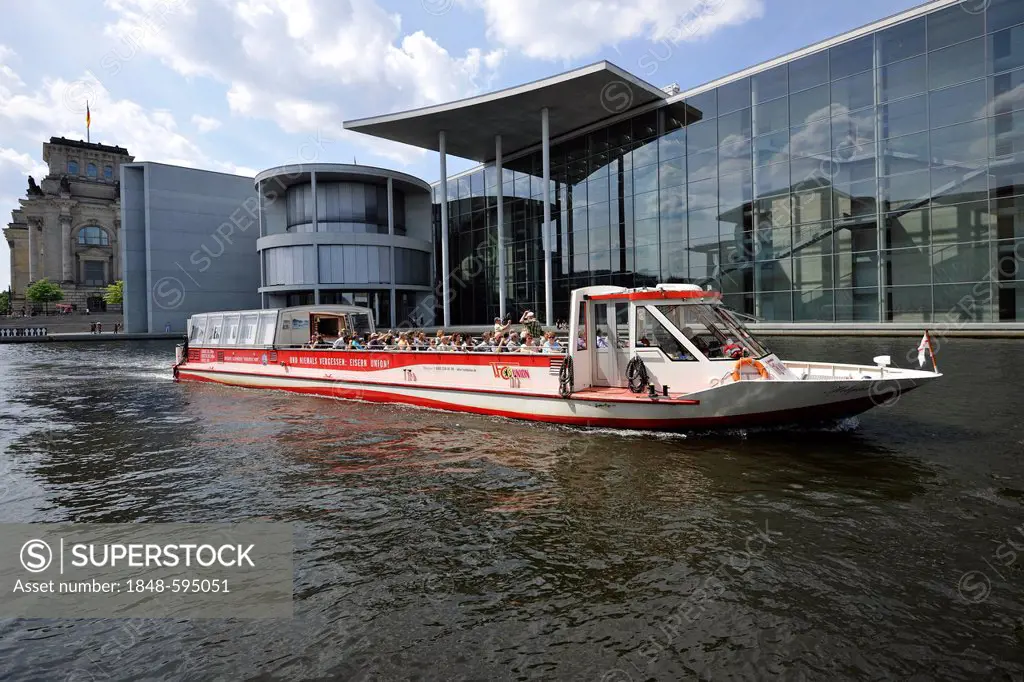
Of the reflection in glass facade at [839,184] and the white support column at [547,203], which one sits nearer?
the reflection in glass facade at [839,184]

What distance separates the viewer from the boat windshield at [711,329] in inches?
475

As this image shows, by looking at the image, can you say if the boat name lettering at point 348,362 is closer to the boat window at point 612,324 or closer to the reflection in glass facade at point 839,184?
the boat window at point 612,324

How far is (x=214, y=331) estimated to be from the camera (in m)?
23.8

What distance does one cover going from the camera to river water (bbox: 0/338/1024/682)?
4879 mm

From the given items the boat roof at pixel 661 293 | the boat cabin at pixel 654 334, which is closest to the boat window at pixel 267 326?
the boat cabin at pixel 654 334

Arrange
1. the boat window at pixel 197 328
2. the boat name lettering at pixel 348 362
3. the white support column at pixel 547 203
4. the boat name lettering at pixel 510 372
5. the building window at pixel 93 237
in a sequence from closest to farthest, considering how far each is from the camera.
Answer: the boat name lettering at pixel 510 372, the boat name lettering at pixel 348 362, the boat window at pixel 197 328, the white support column at pixel 547 203, the building window at pixel 93 237

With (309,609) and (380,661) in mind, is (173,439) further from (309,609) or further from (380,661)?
(380,661)

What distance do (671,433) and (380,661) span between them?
8526 mm

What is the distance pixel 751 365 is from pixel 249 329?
18382 mm

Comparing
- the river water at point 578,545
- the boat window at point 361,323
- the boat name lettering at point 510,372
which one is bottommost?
the river water at point 578,545

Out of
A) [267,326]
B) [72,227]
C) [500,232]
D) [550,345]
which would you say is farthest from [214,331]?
[72,227]

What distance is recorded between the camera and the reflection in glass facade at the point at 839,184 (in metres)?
29.2

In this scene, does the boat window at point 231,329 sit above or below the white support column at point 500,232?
below

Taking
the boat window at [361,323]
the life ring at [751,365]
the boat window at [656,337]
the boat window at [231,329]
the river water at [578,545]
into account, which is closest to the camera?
the river water at [578,545]
